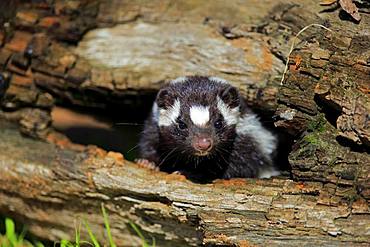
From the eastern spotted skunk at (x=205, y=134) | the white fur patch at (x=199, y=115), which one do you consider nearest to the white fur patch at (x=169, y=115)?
the eastern spotted skunk at (x=205, y=134)

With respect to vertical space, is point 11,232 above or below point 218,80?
below

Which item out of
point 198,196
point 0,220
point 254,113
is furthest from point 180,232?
point 0,220

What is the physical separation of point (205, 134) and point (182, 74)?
959mm

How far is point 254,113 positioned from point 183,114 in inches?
37.1

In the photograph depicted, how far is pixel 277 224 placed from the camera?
4.50m

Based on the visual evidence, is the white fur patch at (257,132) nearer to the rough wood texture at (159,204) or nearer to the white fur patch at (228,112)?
the white fur patch at (228,112)

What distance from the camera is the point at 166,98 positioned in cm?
555

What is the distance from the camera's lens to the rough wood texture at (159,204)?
14.5 ft

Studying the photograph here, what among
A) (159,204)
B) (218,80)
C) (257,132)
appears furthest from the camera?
(257,132)

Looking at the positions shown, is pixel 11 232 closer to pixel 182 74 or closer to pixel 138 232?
pixel 138 232

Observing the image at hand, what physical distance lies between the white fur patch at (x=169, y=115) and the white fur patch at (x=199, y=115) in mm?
203

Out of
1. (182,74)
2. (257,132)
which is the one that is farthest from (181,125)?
(257,132)

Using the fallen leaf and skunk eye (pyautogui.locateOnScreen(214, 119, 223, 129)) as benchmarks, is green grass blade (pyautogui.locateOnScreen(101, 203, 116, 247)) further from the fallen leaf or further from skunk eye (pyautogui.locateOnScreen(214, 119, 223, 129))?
the fallen leaf

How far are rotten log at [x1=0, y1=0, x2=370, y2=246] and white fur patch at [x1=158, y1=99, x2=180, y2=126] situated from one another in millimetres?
446
